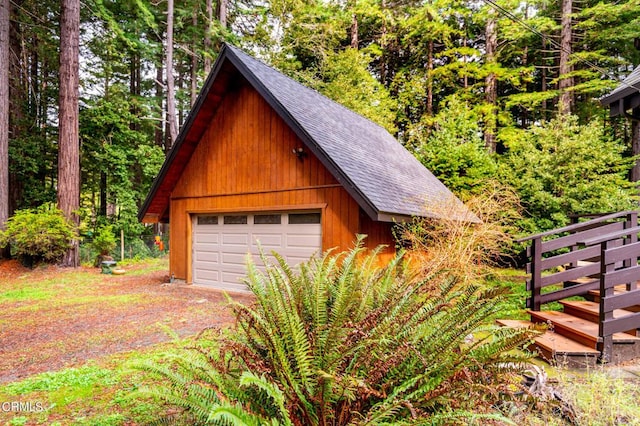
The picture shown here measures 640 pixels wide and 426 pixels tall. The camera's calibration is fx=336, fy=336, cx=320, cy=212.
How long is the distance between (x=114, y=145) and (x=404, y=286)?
55.5ft

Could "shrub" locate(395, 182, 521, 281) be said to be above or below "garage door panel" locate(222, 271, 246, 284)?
above

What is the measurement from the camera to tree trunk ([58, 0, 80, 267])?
1041 centimetres

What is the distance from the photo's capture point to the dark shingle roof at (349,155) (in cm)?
576

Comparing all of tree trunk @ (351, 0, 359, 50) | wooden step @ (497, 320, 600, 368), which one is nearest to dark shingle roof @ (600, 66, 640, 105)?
wooden step @ (497, 320, 600, 368)

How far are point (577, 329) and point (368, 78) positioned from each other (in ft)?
48.5

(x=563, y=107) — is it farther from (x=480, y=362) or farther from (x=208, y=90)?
(x=480, y=362)

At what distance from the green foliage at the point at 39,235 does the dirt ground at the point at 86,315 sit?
62 centimetres

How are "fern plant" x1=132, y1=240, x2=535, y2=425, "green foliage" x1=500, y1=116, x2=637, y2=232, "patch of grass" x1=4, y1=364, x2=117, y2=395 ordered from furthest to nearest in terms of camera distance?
"green foliage" x1=500, y1=116, x2=637, y2=232 < "patch of grass" x1=4, y1=364, x2=117, y2=395 < "fern plant" x1=132, y1=240, x2=535, y2=425

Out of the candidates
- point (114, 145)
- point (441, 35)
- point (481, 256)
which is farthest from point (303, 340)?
point (441, 35)

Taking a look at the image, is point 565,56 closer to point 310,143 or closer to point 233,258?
point 310,143

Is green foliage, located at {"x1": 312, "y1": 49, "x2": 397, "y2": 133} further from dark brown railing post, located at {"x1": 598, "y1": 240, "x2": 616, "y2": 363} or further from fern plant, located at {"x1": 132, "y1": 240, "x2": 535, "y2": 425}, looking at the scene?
fern plant, located at {"x1": 132, "y1": 240, "x2": 535, "y2": 425}

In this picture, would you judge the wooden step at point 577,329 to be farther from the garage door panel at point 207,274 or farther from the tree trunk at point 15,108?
the tree trunk at point 15,108

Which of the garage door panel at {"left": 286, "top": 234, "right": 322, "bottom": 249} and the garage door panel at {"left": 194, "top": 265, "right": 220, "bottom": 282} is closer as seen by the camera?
the garage door panel at {"left": 286, "top": 234, "right": 322, "bottom": 249}

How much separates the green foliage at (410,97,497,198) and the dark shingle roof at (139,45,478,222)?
2907 mm
